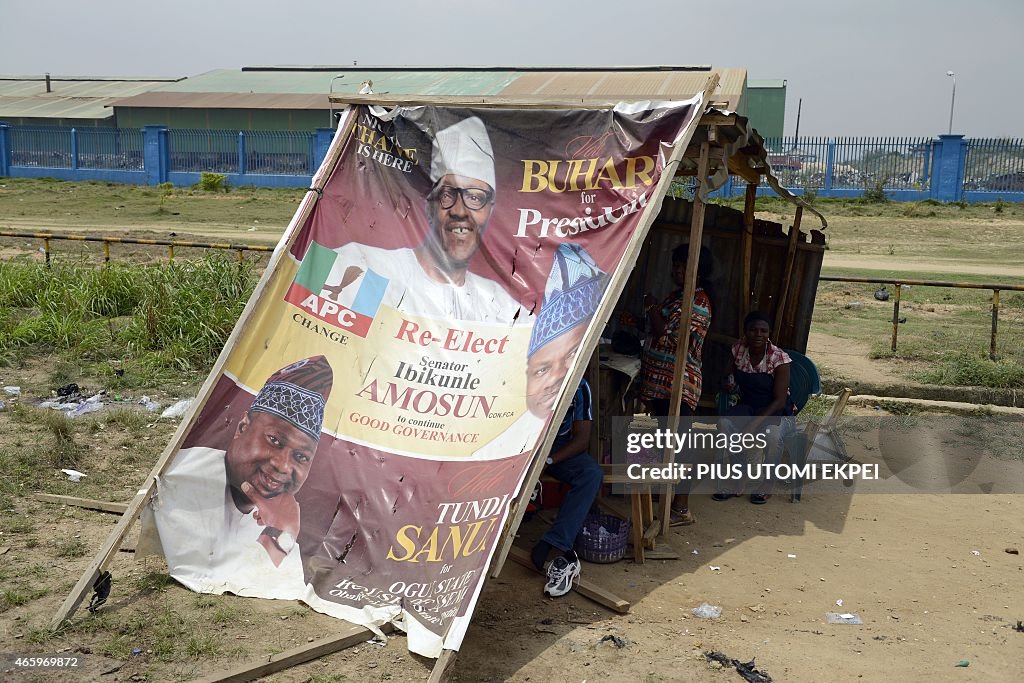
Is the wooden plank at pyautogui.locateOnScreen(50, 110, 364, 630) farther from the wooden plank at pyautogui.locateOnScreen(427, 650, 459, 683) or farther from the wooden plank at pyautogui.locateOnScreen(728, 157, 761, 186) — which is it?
the wooden plank at pyautogui.locateOnScreen(728, 157, 761, 186)

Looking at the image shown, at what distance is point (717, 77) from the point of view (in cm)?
517

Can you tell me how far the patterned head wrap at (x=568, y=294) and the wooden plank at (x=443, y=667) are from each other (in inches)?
67.6

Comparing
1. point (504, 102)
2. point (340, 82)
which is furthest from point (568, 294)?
point (340, 82)

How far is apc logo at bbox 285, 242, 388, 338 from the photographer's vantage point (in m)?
5.59

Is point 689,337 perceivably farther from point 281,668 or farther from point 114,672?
point 114,672

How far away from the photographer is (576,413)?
211 inches

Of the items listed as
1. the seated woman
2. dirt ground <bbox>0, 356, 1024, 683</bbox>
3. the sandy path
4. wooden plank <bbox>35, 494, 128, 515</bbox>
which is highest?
the sandy path

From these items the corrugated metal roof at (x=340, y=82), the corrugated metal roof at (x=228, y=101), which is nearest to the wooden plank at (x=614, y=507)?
the corrugated metal roof at (x=340, y=82)

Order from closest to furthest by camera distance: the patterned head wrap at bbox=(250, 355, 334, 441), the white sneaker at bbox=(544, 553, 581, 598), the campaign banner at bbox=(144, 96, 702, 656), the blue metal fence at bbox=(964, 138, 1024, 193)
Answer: the campaign banner at bbox=(144, 96, 702, 656) < the white sneaker at bbox=(544, 553, 581, 598) < the patterned head wrap at bbox=(250, 355, 334, 441) < the blue metal fence at bbox=(964, 138, 1024, 193)

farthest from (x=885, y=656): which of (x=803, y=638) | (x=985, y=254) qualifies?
(x=985, y=254)

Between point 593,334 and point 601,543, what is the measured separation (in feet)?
4.45

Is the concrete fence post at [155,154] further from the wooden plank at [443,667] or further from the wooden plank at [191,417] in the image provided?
the wooden plank at [443,667]

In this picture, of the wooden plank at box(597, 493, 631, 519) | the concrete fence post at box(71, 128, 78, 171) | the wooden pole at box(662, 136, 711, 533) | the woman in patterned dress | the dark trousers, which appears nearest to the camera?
the dark trousers

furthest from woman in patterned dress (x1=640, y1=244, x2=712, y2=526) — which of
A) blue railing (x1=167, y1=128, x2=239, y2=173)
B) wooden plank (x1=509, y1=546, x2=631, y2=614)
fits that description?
blue railing (x1=167, y1=128, x2=239, y2=173)
